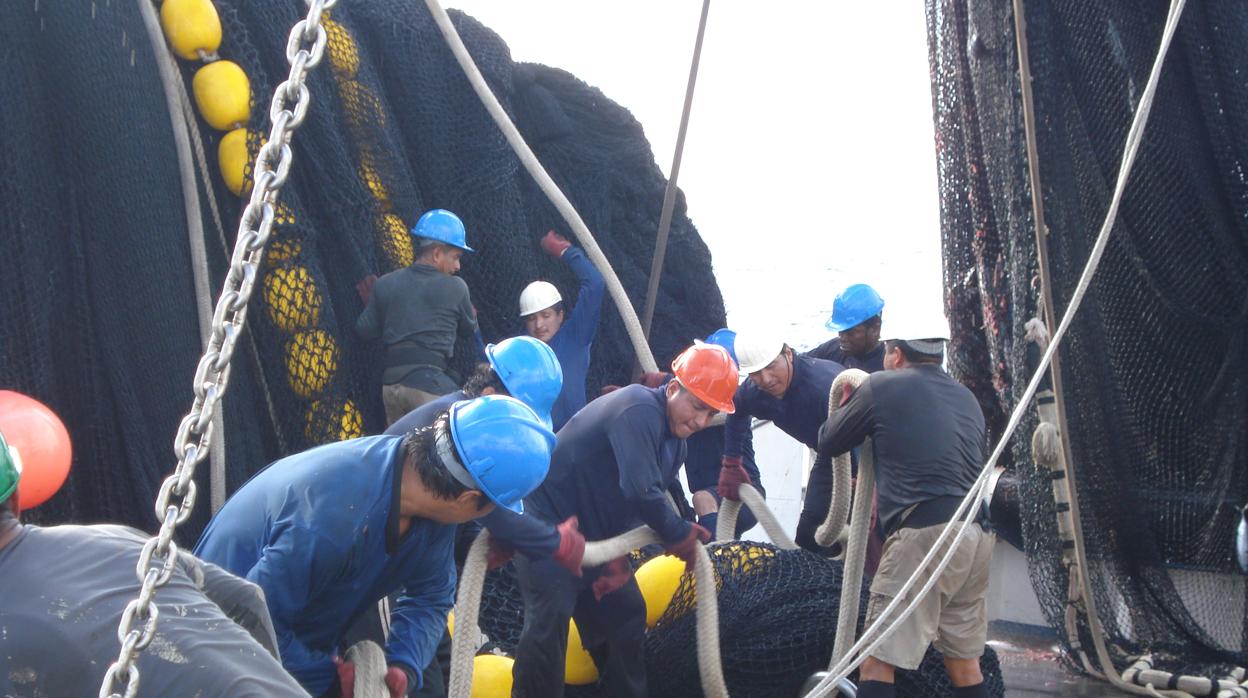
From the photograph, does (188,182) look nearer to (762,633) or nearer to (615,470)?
(615,470)

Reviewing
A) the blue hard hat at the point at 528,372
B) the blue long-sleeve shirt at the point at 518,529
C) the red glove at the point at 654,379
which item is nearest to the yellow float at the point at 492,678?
the blue long-sleeve shirt at the point at 518,529

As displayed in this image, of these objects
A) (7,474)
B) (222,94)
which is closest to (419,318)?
(222,94)

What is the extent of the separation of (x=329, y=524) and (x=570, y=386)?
379 centimetres

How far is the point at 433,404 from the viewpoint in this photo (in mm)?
4293

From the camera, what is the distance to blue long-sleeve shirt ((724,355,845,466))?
5.99m

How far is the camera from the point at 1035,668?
624 cm

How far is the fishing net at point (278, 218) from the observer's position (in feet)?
15.2

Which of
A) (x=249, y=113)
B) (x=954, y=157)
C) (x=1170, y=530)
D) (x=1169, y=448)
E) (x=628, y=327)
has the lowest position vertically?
(x=1170, y=530)

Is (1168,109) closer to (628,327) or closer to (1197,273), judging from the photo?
(1197,273)

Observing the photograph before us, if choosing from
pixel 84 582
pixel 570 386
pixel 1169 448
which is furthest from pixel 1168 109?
pixel 84 582

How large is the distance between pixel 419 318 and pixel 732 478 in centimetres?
164

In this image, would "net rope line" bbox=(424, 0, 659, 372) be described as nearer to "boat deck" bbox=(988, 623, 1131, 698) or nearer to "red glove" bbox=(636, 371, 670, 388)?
"red glove" bbox=(636, 371, 670, 388)

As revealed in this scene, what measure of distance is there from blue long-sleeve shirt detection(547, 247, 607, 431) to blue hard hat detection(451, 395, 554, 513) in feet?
11.8

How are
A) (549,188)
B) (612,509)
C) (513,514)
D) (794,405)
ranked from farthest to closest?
(549,188), (794,405), (612,509), (513,514)
